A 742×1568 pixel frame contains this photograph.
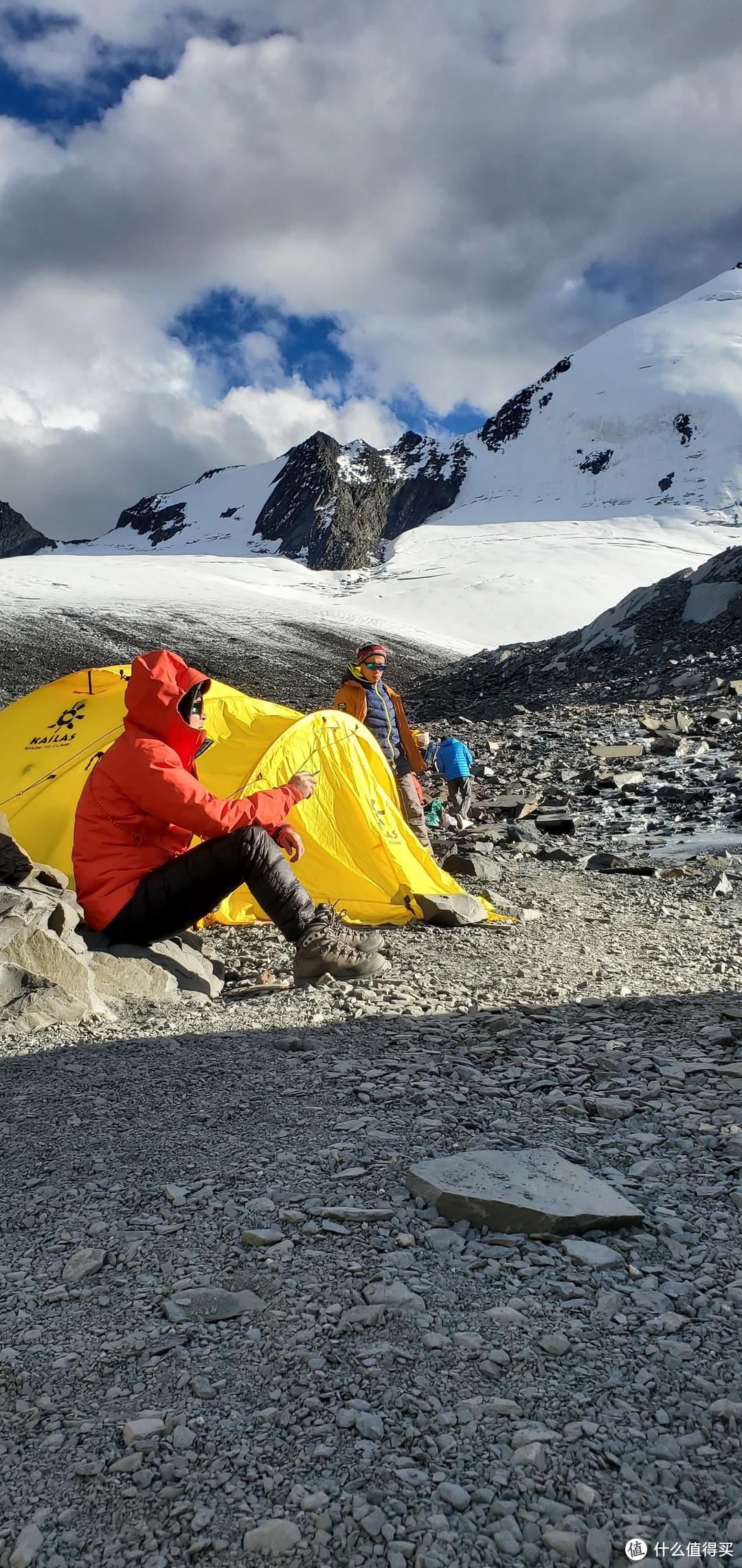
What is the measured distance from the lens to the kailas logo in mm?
8312

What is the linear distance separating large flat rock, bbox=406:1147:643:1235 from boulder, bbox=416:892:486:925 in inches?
151

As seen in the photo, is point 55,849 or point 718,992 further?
point 55,849

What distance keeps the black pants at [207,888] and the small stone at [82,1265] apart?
2.91m

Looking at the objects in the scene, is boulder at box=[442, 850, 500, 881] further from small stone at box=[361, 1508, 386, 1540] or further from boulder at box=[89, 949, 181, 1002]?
small stone at box=[361, 1508, 386, 1540]

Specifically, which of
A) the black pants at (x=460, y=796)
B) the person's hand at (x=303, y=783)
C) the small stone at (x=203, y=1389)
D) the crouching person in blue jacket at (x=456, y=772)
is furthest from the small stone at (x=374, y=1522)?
the black pants at (x=460, y=796)

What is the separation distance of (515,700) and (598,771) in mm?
10736

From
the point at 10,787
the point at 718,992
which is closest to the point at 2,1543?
the point at 718,992

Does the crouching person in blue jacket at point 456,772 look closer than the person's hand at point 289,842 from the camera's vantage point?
No

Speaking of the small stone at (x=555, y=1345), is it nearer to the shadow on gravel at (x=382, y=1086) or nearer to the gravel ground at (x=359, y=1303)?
the gravel ground at (x=359, y=1303)

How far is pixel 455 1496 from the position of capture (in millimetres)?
1877

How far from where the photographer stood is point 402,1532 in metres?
1.81

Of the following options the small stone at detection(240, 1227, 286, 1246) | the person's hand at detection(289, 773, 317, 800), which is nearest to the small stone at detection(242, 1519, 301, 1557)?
the small stone at detection(240, 1227, 286, 1246)

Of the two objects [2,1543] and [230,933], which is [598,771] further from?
[2,1543]

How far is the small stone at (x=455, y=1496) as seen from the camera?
6.10 ft
